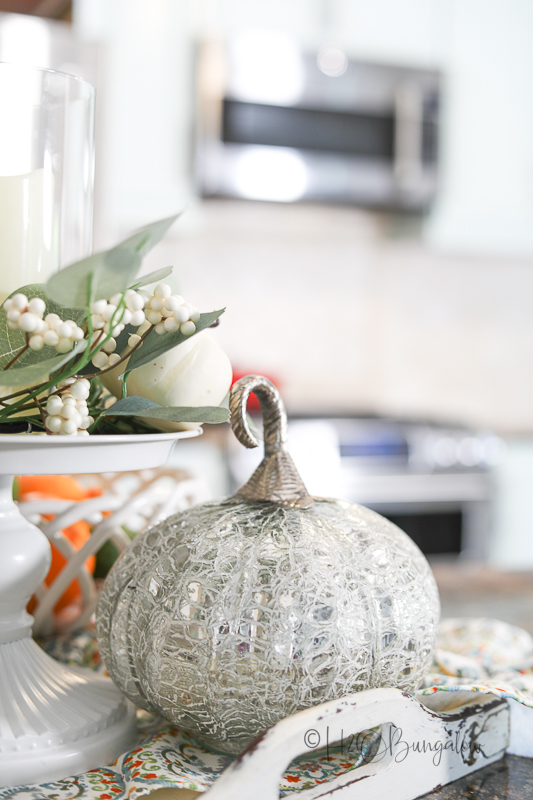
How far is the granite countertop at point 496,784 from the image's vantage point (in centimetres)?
43

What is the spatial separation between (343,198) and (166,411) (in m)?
2.09

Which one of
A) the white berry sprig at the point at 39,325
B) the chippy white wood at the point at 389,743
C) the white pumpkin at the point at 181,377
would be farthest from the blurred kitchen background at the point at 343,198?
the white berry sprig at the point at 39,325

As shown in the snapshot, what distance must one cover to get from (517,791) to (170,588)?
0.23 meters

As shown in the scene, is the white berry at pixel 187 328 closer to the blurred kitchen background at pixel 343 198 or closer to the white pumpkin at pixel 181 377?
the white pumpkin at pixel 181 377

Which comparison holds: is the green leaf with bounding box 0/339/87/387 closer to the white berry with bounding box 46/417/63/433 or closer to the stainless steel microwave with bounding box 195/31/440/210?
the white berry with bounding box 46/417/63/433

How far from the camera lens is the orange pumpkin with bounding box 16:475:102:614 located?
688 millimetres

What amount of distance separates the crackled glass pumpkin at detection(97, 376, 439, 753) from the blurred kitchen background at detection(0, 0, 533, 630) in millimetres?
1490

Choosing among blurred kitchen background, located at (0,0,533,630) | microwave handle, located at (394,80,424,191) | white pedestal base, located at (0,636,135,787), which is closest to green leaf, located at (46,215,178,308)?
white pedestal base, located at (0,636,135,787)

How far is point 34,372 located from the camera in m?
0.37

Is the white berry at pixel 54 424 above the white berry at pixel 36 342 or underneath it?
→ underneath

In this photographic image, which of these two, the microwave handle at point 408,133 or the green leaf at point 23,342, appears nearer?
the green leaf at point 23,342

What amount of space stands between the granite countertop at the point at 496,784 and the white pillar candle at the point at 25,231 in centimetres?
38

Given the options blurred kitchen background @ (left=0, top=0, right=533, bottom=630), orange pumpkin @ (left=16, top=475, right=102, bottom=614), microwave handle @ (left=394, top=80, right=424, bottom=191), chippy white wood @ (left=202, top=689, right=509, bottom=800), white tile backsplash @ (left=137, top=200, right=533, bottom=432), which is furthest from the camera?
white tile backsplash @ (left=137, top=200, right=533, bottom=432)

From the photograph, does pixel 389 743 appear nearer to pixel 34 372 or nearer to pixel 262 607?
pixel 262 607
